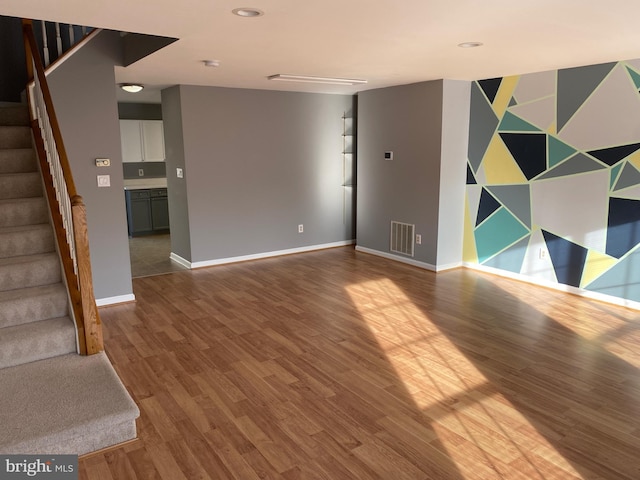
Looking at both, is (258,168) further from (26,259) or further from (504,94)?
(26,259)

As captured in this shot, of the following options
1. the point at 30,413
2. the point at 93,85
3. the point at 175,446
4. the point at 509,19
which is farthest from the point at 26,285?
the point at 509,19

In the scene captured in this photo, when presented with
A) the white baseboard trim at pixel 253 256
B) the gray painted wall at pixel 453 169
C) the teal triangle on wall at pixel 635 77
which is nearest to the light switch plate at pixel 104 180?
the white baseboard trim at pixel 253 256

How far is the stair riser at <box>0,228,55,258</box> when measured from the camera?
3404mm

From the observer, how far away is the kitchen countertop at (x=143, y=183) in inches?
328

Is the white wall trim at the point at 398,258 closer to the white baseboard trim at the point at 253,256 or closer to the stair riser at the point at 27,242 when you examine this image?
the white baseboard trim at the point at 253,256

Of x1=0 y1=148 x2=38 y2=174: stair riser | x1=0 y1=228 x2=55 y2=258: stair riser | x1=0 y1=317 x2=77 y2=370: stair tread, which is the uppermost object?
x1=0 y1=148 x2=38 y2=174: stair riser

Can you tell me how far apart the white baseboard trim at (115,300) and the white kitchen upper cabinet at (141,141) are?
379cm

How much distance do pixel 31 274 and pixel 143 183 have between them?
5588mm

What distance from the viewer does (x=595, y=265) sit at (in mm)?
4812

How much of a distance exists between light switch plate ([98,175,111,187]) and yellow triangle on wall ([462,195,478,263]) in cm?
413

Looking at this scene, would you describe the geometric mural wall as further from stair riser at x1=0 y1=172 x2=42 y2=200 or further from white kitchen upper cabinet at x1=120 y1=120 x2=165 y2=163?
white kitchen upper cabinet at x1=120 y1=120 x2=165 y2=163

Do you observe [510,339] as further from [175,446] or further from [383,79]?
[383,79]

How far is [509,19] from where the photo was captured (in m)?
2.86

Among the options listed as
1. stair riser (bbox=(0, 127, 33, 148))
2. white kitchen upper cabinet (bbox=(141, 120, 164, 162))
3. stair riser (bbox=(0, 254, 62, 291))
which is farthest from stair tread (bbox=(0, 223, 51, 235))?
white kitchen upper cabinet (bbox=(141, 120, 164, 162))
